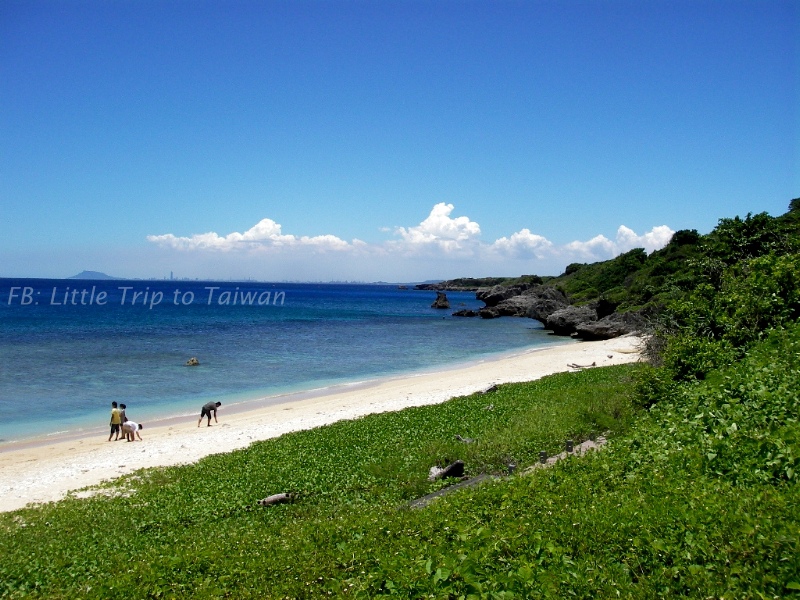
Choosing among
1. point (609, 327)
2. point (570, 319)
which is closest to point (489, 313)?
point (570, 319)

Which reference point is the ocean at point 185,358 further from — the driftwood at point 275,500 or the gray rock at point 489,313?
the driftwood at point 275,500

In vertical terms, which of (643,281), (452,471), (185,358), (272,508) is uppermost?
(643,281)

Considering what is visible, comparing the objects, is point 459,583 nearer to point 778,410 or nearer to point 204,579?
point 204,579

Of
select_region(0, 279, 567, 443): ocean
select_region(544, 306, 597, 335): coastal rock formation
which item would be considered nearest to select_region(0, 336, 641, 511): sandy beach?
select_region(0, 279, 567, 443): ocean

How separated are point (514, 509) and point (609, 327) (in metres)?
54.5

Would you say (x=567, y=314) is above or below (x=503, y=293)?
below

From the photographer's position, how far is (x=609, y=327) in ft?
192

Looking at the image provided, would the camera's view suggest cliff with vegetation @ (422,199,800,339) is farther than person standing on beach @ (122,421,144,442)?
Yes

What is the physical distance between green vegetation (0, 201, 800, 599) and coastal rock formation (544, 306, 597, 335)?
4780cm

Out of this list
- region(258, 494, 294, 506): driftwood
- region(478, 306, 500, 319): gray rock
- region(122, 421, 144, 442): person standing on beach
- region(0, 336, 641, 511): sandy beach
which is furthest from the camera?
region(478, 306, 500, 319): gray rock

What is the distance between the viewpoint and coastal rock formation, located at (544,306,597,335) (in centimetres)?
6454

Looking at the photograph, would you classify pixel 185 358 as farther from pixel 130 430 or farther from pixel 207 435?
pixel 207 435

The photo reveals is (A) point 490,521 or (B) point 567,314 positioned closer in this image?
(A) point 490,521

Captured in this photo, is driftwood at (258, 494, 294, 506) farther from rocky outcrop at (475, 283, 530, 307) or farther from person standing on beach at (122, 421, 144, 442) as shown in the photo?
rocky outcrop at (475, 283, 530, 307)
